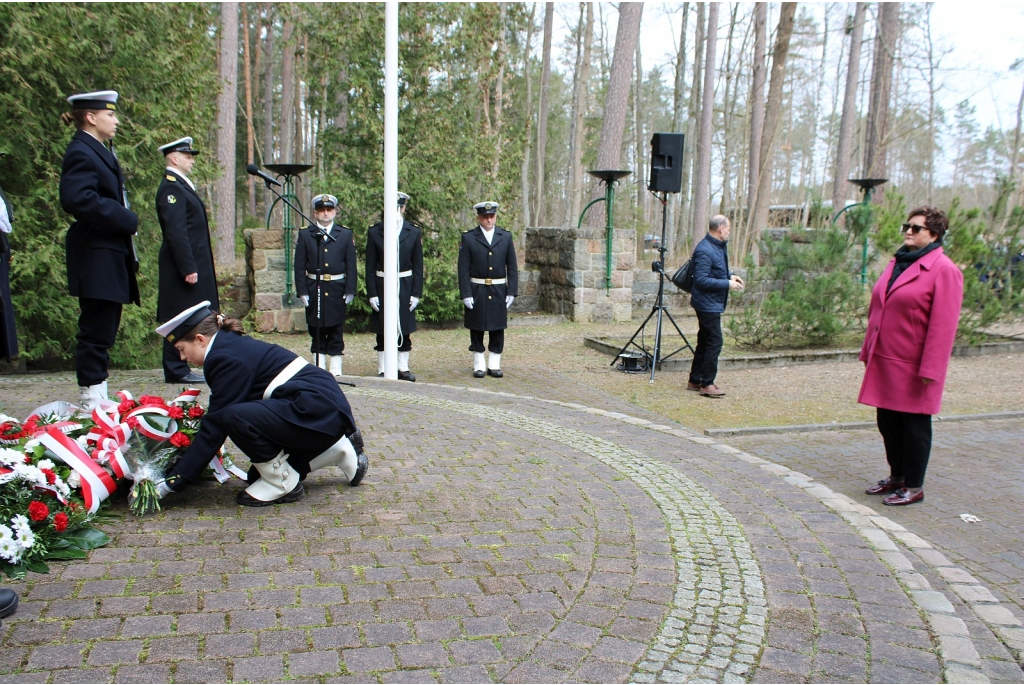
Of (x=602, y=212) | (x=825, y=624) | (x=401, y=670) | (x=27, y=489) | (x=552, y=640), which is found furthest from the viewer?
(x=602, y=212)

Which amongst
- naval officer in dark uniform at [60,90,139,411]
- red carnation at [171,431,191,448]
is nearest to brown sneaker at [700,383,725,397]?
naval officer in dark uniform at [60,90,139,411]

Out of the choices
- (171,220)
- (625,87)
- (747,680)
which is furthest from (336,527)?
(625,87)

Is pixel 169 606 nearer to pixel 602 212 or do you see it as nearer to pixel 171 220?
pixel 171 220

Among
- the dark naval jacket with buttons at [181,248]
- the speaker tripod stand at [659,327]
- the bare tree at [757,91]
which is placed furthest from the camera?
the bare tree at [757,91]

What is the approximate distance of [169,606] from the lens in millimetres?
3205

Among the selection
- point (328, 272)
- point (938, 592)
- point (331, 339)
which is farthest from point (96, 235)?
point (938, 592)

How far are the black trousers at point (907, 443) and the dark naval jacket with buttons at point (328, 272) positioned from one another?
5158 mm

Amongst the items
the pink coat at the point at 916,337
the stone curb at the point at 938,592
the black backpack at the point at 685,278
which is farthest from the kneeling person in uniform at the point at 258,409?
the black backpack at the point at 685,278

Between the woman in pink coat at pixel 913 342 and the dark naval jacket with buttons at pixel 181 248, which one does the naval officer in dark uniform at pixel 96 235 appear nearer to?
the dark naval jacket with buttons at pixel 181 248

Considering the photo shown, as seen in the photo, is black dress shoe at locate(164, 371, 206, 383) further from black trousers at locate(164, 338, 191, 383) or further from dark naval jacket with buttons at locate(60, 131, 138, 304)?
dark naval jacket with buttons at locate(60, 131, 138, 304)

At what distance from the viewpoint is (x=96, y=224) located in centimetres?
556

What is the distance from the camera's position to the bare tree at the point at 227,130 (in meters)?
19.1

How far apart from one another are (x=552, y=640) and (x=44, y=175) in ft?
24.4

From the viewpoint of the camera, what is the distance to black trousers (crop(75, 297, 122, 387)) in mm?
5695
